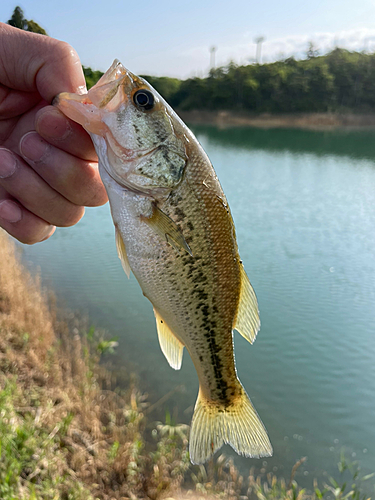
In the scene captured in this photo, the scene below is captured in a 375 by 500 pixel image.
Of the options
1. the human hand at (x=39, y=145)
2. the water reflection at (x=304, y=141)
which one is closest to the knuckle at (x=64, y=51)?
the human hand at (x=39, y=145)

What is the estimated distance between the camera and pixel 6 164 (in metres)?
2.22

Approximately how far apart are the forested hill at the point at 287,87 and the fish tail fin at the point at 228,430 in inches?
2616

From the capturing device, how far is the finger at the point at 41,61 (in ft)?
6.68

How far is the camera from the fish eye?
188 cm

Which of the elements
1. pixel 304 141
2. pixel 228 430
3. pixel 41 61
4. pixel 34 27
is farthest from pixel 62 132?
pixel 304 141

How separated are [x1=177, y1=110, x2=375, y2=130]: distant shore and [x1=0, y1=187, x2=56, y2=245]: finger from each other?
48.9 m

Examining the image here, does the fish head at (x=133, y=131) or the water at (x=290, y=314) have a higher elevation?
the fish head at (x=133, y=131)

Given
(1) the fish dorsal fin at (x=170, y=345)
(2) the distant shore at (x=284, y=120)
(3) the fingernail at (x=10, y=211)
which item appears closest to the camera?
(1) the fish dorsal fin at (x=170, y=345)

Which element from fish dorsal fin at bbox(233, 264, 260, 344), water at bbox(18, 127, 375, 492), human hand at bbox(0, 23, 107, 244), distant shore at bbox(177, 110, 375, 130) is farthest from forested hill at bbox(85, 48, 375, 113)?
fish dorsal fin at bbox(233, 264, 260, 344)

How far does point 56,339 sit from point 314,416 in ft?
16.5

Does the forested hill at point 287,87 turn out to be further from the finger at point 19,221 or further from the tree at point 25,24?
the finger at point 19,221

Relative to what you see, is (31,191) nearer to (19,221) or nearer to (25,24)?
(19,221)

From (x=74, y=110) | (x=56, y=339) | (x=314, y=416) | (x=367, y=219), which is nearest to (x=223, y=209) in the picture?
(x=74, y=110)

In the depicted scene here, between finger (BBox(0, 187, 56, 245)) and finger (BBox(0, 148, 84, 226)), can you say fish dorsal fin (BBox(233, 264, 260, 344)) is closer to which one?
finger (BBox(0, 148, 84, 226))
